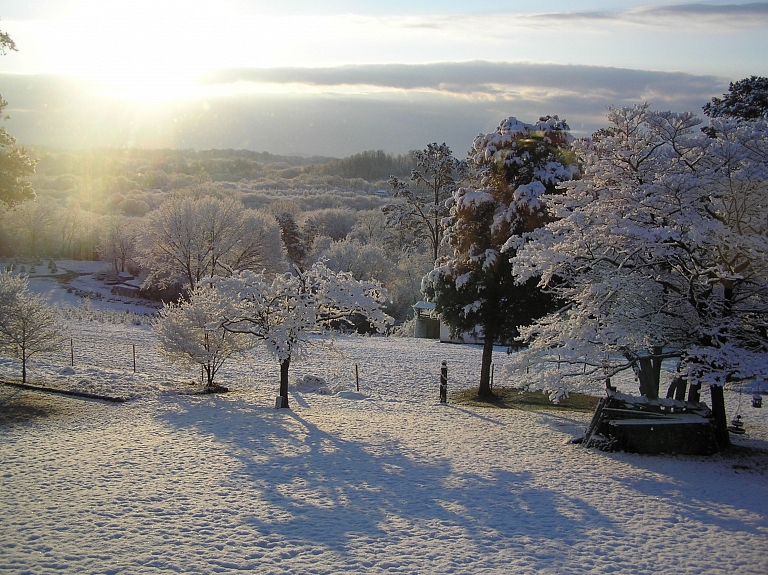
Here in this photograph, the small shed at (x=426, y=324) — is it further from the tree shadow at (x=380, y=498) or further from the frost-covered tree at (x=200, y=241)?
the tree shadow at (x=380, y=498)

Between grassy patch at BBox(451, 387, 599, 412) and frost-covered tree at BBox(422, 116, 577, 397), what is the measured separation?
1.81 ft

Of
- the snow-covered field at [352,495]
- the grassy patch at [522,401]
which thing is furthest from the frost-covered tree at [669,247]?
the grassy patch at [522,401]

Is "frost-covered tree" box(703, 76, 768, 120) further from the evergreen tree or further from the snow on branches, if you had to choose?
the evergreen tree

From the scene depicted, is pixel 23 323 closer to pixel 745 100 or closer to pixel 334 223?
pixel 745 100

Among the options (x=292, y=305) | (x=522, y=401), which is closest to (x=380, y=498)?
(x=292, y=305)

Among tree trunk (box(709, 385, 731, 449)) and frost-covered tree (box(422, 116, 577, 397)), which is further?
frost-covered tree (box(422, 116, 577, 397))

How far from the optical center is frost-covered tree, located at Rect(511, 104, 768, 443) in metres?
11.2

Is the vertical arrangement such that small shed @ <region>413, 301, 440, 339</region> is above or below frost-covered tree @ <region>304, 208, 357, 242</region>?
below

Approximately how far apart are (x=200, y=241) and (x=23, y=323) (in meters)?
33.1

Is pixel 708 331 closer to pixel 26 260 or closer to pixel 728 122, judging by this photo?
pixel 728 122

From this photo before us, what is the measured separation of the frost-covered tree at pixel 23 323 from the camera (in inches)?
680

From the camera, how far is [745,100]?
19.8 m

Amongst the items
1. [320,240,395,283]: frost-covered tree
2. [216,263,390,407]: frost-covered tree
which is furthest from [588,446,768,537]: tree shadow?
[320,240,395,283]: frost-covered tree

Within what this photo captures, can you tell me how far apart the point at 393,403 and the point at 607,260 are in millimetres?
8139
